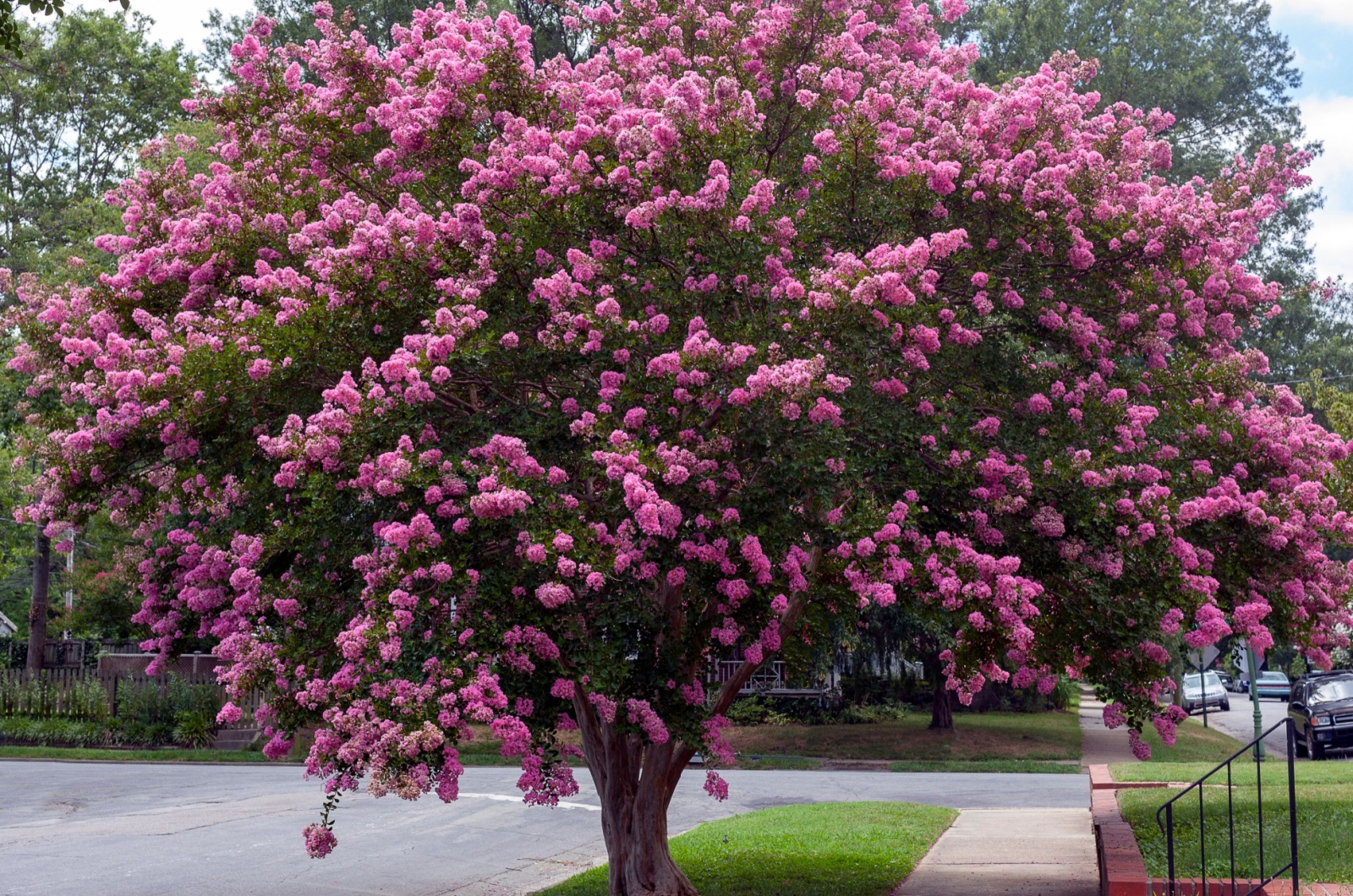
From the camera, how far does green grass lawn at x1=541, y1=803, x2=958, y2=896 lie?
37.8 ft

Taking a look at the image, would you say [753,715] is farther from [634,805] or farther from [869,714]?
[634,805]

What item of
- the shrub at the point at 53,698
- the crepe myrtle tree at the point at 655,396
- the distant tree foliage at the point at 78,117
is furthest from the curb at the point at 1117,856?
the distant tree foliage at the point at 78,117

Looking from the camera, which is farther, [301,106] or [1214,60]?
[1214,60]

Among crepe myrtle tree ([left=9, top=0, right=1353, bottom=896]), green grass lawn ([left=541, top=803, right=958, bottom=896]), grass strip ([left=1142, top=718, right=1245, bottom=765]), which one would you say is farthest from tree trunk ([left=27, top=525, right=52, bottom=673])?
grass strip ([left=1142, top=718, right=1245, bottom=765])

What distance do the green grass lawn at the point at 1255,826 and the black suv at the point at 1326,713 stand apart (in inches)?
355

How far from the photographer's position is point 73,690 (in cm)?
2697

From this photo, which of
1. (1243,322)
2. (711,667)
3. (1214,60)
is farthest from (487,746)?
(1214,60)

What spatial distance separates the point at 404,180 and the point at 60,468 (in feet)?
11.4

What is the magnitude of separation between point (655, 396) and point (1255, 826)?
638 cm

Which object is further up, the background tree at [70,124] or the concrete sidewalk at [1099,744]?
the background tree at [70,124]

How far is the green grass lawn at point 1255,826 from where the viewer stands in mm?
8219

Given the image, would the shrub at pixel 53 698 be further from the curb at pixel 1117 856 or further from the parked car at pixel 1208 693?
the parked car at pixel 1208 693

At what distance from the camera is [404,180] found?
10.0 metres

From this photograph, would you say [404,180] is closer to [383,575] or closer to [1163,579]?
[383,575]
